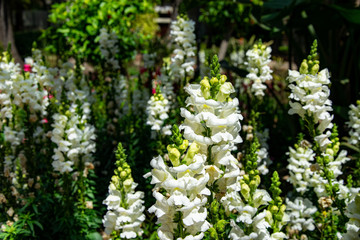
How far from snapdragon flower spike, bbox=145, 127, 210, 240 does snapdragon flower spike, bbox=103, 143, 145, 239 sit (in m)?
0.55

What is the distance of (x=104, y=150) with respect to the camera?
4.20 m

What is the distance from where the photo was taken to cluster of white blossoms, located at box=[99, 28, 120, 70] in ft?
13.5

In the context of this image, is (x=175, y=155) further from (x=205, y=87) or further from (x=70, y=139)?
(x=70, y=139)

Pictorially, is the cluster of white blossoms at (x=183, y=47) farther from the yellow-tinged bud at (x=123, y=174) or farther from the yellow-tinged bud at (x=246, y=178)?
the yellow-tinged bud at (x=246, y=178)

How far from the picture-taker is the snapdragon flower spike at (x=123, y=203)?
218 cm

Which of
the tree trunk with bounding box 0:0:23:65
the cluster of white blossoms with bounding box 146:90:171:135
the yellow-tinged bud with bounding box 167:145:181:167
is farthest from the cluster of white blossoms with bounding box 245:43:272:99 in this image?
the tree trunk with bounding box 0:0:23:65

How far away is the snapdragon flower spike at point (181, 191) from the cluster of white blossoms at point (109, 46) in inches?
105

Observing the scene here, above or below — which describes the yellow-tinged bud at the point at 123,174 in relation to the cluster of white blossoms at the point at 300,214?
above

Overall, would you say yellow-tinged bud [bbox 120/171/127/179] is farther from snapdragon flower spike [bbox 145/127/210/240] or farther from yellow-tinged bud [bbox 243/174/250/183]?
yellow-tinged bud [bbox 243/174/250/183]

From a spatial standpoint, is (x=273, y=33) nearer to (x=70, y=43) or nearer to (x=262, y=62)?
(x=262, y=62)

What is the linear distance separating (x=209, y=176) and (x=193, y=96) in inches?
14.6

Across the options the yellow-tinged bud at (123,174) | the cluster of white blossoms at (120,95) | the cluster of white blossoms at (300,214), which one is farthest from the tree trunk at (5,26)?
the cluster of white blossoms at (300,214)

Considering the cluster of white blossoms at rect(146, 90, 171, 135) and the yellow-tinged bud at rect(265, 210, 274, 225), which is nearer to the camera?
the yellow-tinged bud at rect(265, 210, 274, 225)

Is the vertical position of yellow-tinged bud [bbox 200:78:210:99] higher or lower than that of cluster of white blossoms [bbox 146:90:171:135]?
higher
